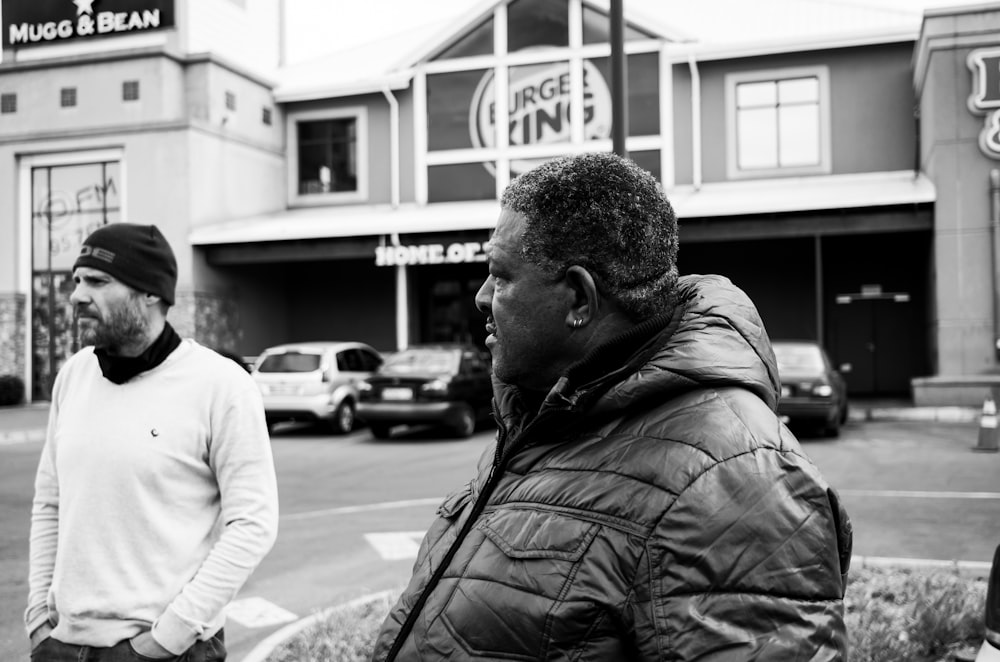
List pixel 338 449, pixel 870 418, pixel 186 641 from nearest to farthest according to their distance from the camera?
pixel 186 641, pixel 338 449, pixel 870 418

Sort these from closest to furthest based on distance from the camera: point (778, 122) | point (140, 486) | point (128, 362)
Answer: point (140, 486)
point (128, 362)
point (778, 122)

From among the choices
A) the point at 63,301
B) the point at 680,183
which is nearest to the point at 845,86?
the point at 680,183

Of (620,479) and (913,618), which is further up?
(620,479)

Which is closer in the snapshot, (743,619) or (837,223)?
(743,619)

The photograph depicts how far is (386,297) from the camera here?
25.4m

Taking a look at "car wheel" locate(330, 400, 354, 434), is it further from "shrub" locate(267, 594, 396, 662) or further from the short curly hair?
the short curly hair

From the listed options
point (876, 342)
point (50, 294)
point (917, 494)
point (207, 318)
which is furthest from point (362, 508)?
point (50, 294)

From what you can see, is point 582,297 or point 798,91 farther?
point 798,91

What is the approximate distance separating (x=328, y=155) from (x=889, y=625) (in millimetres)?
22932

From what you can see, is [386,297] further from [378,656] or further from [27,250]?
[378,656]

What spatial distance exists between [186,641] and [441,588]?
1.37 metres

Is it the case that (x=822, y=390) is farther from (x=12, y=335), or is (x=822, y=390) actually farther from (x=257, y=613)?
(x=12, y=335)

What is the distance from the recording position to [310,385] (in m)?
16.0

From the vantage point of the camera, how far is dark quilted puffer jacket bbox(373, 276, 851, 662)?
1229 millimetres
